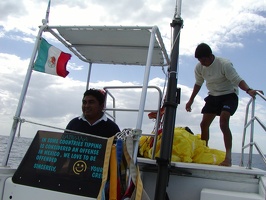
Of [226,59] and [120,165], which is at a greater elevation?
[226,59]

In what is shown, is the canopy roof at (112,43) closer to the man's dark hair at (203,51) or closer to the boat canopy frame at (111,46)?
the boat canopy frame at (111,46)

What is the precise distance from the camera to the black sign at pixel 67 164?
2635 mm

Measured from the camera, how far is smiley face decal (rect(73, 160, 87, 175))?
2.69m

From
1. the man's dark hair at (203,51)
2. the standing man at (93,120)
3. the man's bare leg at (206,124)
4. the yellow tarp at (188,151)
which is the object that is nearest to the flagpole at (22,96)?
the standing man at (93,120)

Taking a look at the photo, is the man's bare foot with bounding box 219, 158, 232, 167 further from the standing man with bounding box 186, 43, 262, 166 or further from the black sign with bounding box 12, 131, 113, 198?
the black sign with bounding box 12, 131, 113, 198

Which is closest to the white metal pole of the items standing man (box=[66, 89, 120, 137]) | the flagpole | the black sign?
the flagpole

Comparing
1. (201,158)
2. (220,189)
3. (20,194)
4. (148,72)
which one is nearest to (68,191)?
(20,194)

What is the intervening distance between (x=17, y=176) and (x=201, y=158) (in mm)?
2186

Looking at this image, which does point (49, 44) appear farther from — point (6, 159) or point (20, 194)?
point (20, 194)

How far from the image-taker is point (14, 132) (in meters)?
3.02

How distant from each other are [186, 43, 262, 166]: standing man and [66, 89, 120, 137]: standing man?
1.46 m

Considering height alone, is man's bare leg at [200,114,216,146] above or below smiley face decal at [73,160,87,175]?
above

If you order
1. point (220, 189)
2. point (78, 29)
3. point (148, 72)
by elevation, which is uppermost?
point (78, 29)

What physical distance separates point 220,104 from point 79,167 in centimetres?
248
